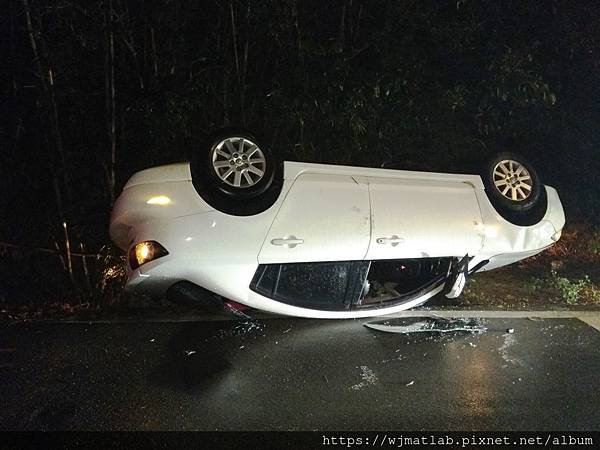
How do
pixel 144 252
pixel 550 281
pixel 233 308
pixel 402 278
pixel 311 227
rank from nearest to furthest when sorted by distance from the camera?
pixel 144 252 → pixel 311 227 → pixel 233 308 → pixel 402 278 → pixel 550 281

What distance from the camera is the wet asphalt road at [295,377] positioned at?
3.16 m

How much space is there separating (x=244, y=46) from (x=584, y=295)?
197 inches

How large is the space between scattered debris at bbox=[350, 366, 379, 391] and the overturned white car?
61 centimetres

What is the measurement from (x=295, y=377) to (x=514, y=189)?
2.69m

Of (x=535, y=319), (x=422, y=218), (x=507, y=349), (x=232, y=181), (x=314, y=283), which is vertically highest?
(x=232, y=181)

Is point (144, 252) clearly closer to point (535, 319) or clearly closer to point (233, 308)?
point (233, 308)

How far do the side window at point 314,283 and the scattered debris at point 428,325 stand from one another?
0.49m

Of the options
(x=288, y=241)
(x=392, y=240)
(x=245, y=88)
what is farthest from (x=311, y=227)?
(x=245, y=88)

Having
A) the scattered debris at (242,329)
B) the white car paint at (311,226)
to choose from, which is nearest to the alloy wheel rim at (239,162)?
the white car paint at (311,226)

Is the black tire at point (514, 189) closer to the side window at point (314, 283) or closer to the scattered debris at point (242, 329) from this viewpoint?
the side window at point (314, 283)

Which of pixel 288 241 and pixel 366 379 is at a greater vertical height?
pixel 288 241

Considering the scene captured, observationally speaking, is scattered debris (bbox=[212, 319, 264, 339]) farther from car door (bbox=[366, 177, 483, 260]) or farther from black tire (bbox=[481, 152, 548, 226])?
black tire (bbox=[481, 152, 548, 226])

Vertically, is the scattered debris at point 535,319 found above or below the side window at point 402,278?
below

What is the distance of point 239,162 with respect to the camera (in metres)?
3.84
